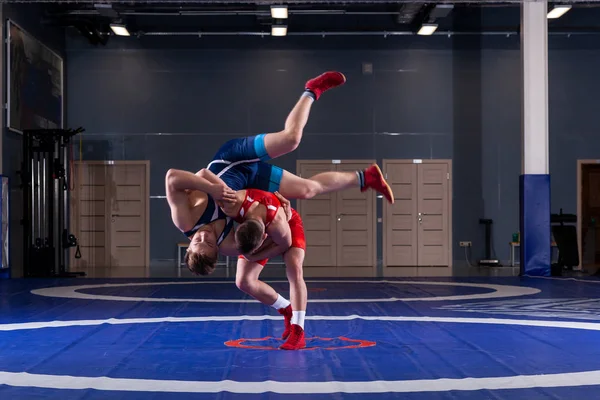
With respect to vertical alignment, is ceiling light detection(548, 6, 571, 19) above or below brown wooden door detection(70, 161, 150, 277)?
above

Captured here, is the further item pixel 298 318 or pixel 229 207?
pixel 298 318

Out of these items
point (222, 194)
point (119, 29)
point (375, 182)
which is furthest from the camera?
point (119, 29)

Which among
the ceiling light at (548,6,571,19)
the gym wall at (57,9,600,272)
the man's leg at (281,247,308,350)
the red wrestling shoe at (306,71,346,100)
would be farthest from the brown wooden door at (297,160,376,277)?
the man's leg at (281,247,308,350)

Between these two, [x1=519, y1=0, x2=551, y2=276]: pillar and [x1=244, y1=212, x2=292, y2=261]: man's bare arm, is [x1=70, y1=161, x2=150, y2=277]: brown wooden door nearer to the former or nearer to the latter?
[x1=519, y1=0, x2=551, y2=276]: pillar

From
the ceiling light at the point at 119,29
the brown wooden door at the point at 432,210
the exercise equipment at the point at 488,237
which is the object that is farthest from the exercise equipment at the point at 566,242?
the ceiling light at the point at 119,29

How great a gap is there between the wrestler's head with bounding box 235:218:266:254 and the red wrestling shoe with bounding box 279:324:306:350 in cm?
75

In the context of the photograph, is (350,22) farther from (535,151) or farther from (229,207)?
(229,207)

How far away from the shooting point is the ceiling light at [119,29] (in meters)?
14.5

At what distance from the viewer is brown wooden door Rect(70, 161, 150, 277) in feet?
50.3

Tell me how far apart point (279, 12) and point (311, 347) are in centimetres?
976

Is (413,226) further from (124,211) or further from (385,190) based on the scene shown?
(385,190)

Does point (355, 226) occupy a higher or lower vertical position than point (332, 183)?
lower

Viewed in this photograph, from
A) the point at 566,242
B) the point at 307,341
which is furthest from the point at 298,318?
the point at 566,242

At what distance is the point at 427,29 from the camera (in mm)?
14953
